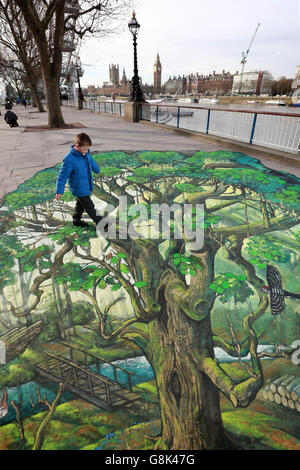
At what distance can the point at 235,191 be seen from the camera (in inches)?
226

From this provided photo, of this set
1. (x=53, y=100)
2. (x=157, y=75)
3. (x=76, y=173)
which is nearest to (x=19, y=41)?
(x=53, y=100)

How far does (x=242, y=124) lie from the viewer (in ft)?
36.4

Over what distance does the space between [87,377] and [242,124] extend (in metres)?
11.7

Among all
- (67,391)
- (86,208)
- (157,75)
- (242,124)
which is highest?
(157,75)

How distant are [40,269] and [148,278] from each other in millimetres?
1457

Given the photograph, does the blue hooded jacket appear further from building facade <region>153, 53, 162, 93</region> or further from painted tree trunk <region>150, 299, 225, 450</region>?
building facade <region>153, 53, 162, 93</region>

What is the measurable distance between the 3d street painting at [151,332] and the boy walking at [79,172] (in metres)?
0.57

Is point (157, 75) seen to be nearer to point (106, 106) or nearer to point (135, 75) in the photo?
point (106, 106)

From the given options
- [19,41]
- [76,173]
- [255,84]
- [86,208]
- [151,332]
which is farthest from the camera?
[255,84]

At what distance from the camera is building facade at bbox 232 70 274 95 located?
131 m

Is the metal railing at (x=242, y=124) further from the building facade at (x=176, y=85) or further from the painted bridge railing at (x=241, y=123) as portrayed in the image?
the building facade at (x=176, y=85)

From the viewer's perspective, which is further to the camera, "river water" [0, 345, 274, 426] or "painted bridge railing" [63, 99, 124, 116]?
"painted bridge railing" [63, 99, 124, 116]

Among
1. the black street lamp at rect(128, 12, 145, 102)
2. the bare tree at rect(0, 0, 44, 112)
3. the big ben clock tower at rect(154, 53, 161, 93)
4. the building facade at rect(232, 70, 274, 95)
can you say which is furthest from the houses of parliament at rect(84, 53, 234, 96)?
the black street lamp at rect(128, 12, 145, 102)

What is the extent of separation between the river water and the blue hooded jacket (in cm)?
252
